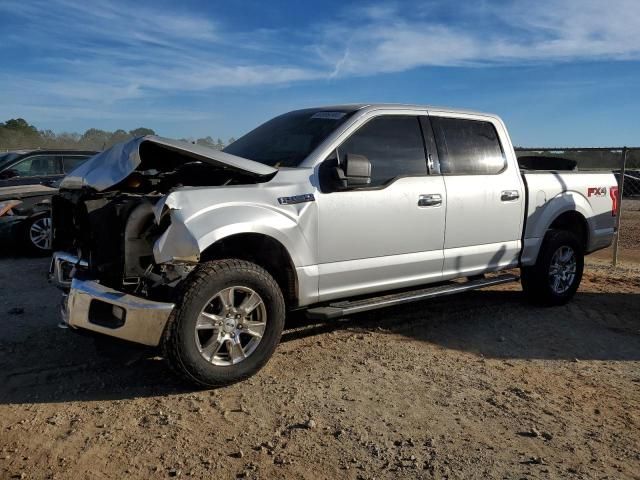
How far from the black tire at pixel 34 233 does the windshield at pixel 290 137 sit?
4.74 meters

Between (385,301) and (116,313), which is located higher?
(116,313)

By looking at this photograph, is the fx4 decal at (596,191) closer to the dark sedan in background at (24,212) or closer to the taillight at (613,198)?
the taillight at (613,198)

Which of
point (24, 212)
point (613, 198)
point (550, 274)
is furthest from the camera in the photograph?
point (24, 212)

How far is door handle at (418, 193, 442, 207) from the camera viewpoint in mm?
5211

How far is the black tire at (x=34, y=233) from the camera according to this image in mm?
9055

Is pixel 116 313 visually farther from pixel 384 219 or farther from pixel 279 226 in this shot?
pixel 384 219

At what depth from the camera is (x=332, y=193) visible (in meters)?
4.70

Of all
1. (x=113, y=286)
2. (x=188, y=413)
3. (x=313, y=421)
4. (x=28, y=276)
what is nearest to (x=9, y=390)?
(x=113, y=286)

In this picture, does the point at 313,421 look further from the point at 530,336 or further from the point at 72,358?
the point at 530,336

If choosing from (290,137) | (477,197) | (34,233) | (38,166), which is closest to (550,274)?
(477,197)

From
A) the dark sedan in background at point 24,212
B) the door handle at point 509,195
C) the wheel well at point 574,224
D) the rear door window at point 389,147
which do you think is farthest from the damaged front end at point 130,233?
the dark sedan in background at point 24,212

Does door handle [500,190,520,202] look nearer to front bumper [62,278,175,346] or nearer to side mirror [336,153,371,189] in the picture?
side mirror [336,153,371,189]

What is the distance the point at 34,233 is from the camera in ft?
29.9

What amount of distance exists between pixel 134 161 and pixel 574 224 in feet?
16.7
